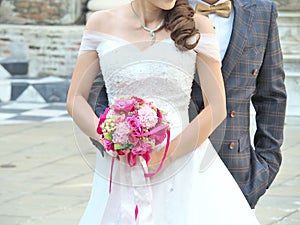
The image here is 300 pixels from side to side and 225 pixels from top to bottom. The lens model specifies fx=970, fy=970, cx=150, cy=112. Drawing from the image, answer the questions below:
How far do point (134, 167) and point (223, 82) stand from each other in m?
0.52

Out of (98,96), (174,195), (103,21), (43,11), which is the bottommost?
(43,11)

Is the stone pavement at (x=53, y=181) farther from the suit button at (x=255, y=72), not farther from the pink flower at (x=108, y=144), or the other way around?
the pink flower at (x=108, y=144)

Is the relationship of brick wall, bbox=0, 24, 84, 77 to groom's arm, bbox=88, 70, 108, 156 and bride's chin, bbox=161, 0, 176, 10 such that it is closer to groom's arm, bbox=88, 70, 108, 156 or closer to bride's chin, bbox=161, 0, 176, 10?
groom's arm, bbox=88, 70, 108, 156

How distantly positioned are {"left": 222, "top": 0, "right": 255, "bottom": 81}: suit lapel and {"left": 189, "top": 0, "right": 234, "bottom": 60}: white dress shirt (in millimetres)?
26

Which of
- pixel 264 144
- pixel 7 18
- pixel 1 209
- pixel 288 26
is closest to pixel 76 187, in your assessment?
pixel 1 209

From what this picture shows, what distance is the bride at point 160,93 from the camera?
328 cm

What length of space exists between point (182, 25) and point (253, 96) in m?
0.74

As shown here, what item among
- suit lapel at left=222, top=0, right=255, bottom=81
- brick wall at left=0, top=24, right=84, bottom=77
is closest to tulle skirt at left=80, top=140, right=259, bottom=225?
suit lapel at left=222, top=0, right=255, bottom=81

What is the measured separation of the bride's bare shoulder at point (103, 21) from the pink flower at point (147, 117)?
42 centimetres

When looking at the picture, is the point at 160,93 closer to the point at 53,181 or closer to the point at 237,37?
the point at 237,37

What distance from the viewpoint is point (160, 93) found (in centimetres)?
334

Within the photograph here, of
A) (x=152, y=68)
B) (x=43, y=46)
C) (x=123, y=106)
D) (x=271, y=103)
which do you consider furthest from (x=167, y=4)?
(x=43, y=46)

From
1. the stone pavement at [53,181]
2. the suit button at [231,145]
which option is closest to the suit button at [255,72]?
the suit button at [231,145]

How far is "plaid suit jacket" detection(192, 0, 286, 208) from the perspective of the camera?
3652 millimetres
